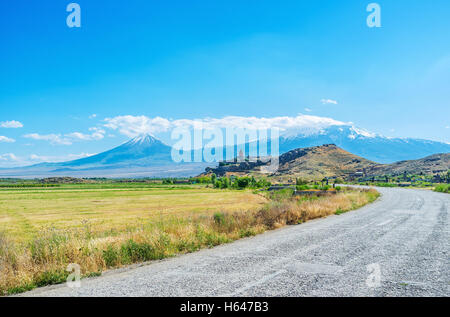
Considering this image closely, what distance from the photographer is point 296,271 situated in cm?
663

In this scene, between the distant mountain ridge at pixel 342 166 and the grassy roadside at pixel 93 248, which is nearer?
the grassy roadside at pixel 93 248

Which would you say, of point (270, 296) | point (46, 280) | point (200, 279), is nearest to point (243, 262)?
point (200, 279)

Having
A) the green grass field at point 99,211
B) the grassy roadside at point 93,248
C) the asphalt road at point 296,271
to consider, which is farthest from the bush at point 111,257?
the green grass field at point 99,211

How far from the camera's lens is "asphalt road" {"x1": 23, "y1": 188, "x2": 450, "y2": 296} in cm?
555

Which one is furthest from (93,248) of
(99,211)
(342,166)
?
(342,166)

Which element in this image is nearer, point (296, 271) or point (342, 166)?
point (296, 271)

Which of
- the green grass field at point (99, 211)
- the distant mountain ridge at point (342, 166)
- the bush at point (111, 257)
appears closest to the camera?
the bush at point (111, 257)

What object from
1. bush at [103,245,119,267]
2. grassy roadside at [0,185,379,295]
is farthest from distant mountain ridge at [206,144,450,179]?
bush at [103,245,119,267]

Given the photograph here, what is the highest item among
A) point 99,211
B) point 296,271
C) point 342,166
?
point 296,271

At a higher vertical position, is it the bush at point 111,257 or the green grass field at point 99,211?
the bush at point 111,257

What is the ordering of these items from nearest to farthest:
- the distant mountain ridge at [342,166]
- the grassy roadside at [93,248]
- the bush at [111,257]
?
1. the grassy roadside at [93,248]
2. the bush at [111,257]
3. the distant mountain ridge at [342,166]

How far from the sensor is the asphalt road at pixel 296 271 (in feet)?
18.2

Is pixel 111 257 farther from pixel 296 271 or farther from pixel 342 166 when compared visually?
pixel 342 166

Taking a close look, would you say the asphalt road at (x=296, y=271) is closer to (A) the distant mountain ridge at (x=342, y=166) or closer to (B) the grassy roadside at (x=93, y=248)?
(B) the grassy roadside at (x=93, y=248)
